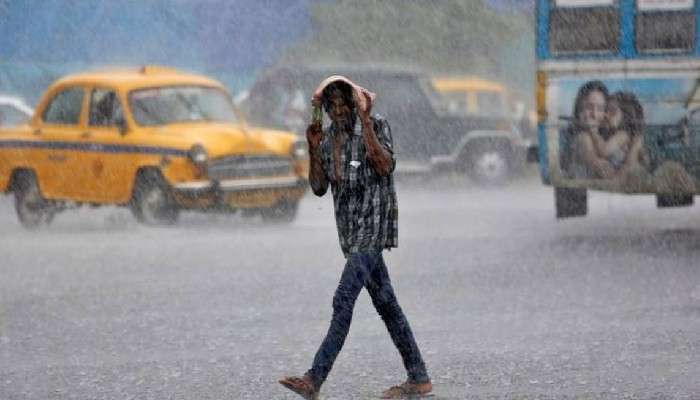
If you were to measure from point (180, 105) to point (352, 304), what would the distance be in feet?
37.3

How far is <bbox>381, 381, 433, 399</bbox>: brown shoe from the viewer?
7727mm

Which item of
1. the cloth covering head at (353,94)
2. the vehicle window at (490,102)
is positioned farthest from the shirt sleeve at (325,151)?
the vehicle window at (490,102)

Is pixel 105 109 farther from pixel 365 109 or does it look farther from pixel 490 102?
pixel 365 109

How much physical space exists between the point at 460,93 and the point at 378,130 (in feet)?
67.4

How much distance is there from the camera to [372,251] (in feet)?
24.7

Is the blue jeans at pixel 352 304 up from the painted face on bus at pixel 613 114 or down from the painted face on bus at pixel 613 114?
down

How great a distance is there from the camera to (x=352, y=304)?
7543mm

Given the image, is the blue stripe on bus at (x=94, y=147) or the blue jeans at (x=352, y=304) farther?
the blue stripe on bus at (x=94, y=147)

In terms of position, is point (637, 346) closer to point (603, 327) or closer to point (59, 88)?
point (603, 327)

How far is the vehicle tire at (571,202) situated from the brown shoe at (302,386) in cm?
942

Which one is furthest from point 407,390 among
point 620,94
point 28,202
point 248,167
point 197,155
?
point 28,202

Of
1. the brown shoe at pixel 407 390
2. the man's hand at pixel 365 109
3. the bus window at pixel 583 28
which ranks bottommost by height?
the brown shoe at pixel 407 390

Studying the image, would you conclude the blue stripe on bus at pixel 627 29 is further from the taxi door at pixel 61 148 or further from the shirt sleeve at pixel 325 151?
the shirt sleeve at pixel 325 151

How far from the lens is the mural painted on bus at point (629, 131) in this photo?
14.5 meters
